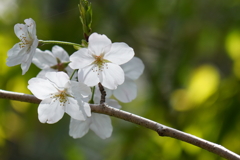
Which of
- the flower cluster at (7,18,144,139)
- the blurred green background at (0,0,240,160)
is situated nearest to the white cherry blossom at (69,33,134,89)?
the flower cluster at (7,18,144,139)

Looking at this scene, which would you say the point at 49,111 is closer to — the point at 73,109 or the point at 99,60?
the point at 73,109

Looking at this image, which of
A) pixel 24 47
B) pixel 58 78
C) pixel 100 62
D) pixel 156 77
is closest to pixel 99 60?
pixel 100 62

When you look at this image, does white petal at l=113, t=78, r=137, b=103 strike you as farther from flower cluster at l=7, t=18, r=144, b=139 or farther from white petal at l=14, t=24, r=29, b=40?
white petal at l=14, t=24, r=29, b=40

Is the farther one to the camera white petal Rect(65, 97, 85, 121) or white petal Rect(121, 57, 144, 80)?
white petal Rect(121, 57, 144, 80)

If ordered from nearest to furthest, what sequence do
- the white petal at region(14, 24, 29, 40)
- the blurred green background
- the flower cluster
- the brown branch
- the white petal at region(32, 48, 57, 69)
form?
the brown branch
the flower cluster
the white petal at region(14, 24, 29, 40)
the white petal at region(32, 48, 57, 69)
the blurred green background

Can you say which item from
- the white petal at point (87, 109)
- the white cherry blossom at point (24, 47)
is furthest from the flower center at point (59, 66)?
the white petal at point (87, 109)

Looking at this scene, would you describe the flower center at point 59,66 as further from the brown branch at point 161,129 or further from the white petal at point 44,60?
the brown branch at point 161,129

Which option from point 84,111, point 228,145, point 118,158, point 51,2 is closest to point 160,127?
point 84,111
